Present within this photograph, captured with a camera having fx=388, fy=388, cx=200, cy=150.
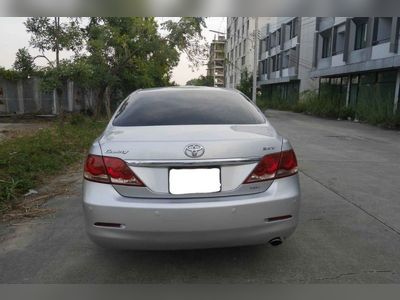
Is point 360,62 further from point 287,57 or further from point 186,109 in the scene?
point 186,109

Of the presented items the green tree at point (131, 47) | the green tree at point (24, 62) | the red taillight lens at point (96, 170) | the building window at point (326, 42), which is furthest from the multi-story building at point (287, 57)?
the red taillight lens at point (96, 170)

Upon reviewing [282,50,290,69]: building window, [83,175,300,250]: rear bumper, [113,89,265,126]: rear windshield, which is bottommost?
[83,175,300,250]: rear bumper

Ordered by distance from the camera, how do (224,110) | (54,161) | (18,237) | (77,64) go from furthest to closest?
(77,64), (54,161), (18,237), (224,110)

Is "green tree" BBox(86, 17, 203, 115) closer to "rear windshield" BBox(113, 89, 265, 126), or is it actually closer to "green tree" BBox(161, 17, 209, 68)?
"green tree" BBox(161, 17, 209, 68)

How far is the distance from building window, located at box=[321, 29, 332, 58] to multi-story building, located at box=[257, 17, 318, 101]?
9.79 feet

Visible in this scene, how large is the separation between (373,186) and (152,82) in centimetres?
1526

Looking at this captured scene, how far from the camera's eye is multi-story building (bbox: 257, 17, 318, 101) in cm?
3688

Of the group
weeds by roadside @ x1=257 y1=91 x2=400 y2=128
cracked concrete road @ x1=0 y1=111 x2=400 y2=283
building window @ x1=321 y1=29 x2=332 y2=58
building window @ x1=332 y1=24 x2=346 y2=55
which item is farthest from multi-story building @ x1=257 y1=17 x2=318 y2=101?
cracked concrete road @ x1=0 y1=111 x2=400 y2=283

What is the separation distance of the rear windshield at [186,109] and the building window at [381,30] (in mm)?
20150

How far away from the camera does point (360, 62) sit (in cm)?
2266

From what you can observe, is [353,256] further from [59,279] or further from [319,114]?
[319,114]

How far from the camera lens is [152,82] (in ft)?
65.4

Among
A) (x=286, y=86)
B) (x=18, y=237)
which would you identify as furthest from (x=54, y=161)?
(x=286, y=86)

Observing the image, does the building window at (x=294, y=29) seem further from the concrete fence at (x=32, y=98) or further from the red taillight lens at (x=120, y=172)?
the red taillight lens at (x=120, y=172)
